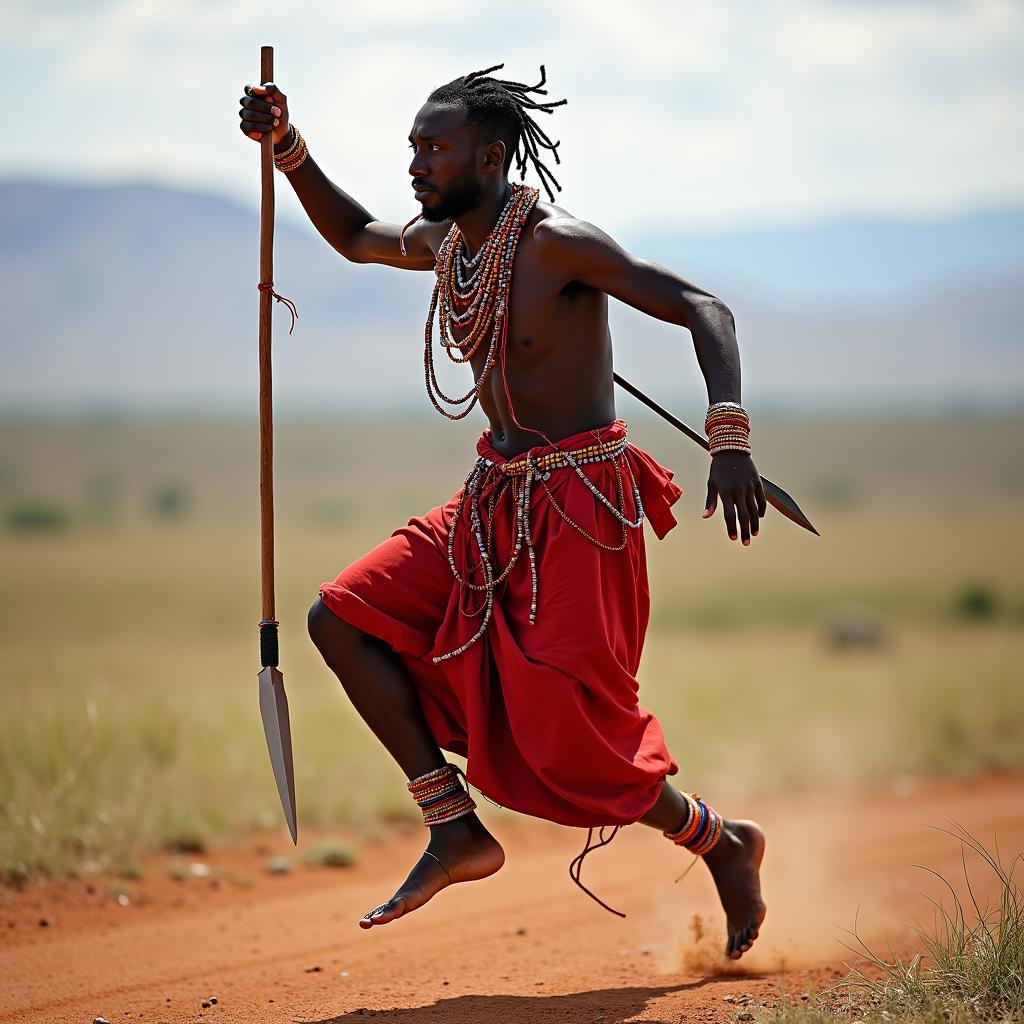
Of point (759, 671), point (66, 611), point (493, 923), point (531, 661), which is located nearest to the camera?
point (531, 661)

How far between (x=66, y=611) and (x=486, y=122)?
24952mm

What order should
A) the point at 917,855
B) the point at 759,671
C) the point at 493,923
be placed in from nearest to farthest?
the point at 493,923 → the point at 917,855 → the point at 759,671

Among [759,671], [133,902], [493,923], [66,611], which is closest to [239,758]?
[133,902]

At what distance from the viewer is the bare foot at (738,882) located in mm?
5184

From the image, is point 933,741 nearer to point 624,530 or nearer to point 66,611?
point 624,530

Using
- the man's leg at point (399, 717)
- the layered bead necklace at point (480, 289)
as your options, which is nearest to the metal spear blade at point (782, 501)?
the layered bead necklace at point (480, 289)

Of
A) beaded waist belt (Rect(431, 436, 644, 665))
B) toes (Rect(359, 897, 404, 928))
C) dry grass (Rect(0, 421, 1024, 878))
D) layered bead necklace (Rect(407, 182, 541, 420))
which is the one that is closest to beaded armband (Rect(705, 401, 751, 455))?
beaded waist belt (Rect(431, 436, 644, 665))

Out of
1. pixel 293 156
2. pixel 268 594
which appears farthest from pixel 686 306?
pixel 293 156

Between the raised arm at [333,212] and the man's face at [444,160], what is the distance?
0.47 m

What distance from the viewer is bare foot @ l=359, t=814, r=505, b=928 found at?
14.7 ft

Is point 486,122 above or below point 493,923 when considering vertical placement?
above

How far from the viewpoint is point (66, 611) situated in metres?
28.0

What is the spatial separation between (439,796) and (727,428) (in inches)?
60.4

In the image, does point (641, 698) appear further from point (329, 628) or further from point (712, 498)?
→ point (712, 498)
